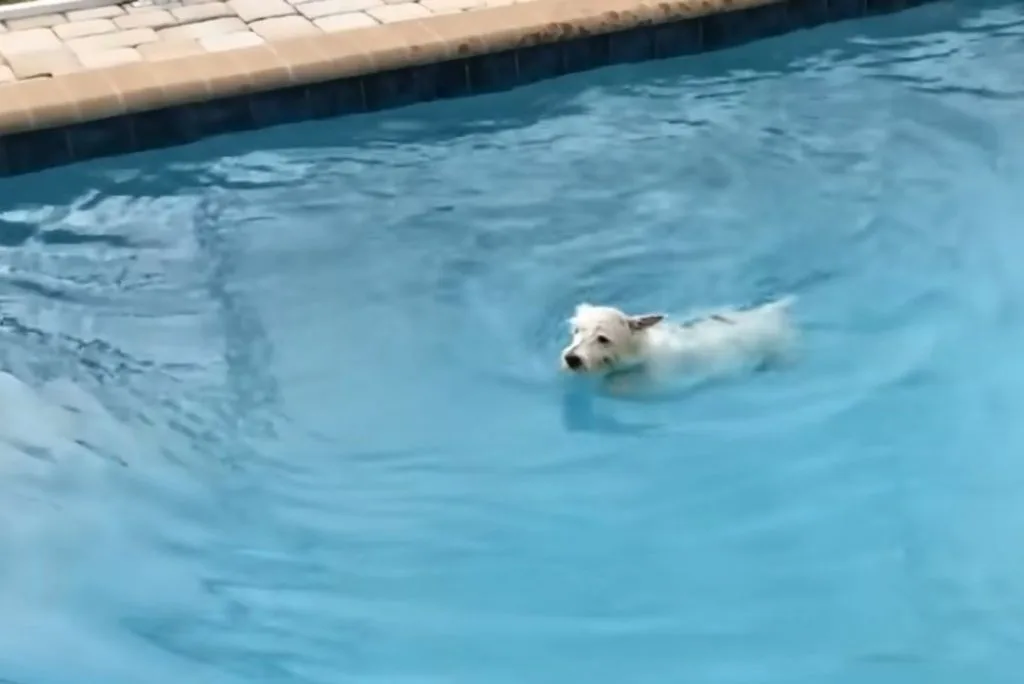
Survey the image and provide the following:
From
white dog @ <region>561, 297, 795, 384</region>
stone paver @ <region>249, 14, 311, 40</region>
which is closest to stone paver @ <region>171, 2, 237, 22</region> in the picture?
stone paver @ <region>249, 14, 311, 40</region>

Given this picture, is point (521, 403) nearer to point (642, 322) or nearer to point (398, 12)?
point (642, 322)

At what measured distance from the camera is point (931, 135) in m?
5.82

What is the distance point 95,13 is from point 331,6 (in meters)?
0.95

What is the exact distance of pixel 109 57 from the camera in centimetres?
580

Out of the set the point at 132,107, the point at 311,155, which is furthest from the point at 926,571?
the point at 132,107

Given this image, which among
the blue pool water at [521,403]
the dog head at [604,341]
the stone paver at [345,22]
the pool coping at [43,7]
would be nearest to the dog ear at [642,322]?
the dog head at [604,341]

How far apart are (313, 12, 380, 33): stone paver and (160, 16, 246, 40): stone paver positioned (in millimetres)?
311

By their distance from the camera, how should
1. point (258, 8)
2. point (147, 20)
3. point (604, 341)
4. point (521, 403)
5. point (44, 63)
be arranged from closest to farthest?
1. point (604, 341)
2. point (521, 403)
3. point (44, 63)
4. point (147, 20)
5. point (258, 8)

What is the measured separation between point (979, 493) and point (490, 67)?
8.87 ft

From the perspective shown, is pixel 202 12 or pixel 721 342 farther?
pixel 202 12

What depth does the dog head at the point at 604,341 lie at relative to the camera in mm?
4062

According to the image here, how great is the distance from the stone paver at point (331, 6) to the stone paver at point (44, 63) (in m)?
0.95

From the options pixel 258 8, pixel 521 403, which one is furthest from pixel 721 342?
pixel 258 8

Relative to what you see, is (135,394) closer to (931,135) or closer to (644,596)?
(644,596)
